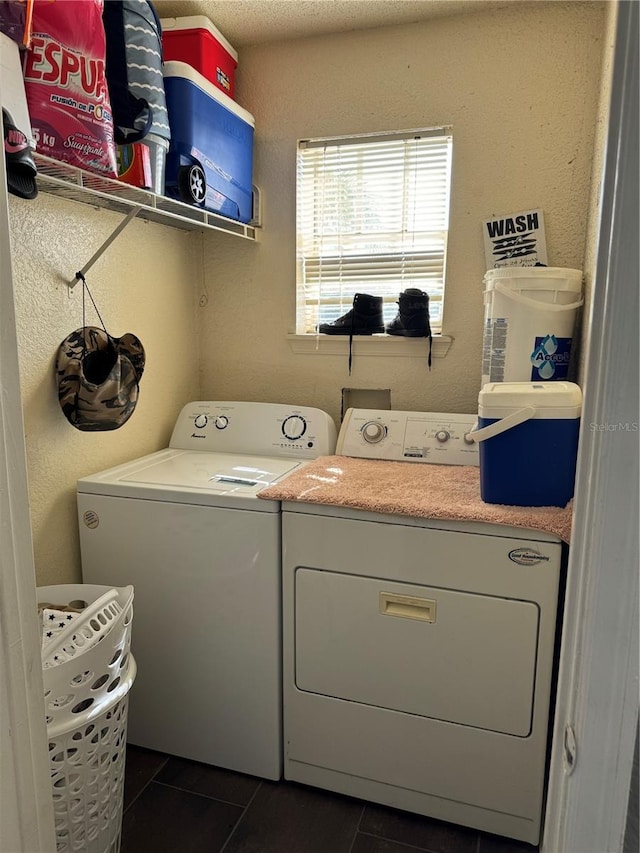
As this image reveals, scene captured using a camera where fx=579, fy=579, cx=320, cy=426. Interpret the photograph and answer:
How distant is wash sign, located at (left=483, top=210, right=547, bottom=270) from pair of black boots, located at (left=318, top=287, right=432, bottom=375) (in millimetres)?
284

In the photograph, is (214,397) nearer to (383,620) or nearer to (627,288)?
(383,620)

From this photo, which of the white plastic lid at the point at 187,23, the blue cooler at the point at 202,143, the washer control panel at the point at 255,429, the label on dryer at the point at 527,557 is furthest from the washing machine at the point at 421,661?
the white plastic lid at the point at 187,23

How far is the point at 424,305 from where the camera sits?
2.09 metres

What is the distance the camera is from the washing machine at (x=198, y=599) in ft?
5.30

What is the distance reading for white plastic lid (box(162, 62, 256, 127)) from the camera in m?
1.77

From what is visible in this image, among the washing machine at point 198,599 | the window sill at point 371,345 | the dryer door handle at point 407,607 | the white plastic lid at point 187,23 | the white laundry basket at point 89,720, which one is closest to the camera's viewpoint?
the white laundry basket at point 89,720

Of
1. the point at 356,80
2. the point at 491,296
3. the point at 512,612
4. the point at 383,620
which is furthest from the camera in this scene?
the point at 356,80

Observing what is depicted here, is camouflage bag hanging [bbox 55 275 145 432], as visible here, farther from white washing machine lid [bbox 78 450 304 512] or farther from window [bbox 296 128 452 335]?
window [bbox 296 128 452 335]

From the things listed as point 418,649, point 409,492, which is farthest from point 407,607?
point 409,492

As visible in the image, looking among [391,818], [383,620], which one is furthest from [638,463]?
[391,818]

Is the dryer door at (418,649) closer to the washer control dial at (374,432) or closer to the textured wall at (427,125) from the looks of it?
the washer control dial at (374,432)

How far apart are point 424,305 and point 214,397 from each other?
0.94 m

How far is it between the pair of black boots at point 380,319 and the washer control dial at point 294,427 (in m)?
0.31

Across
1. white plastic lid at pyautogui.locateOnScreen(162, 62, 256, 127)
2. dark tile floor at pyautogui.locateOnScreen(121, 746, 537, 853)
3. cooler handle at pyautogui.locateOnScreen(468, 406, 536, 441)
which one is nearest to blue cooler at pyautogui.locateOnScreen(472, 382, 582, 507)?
cooler handle at pyautogui.locateOnScreen(468, 406, 536, 441)
